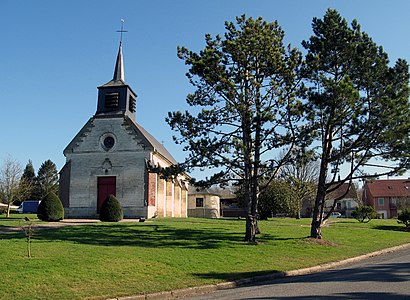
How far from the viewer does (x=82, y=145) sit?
115 feet

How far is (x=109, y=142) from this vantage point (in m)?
35.2

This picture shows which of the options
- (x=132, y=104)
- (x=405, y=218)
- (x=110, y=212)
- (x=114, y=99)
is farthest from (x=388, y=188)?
(x=110, y=212)

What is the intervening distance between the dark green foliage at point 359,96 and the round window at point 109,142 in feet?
65.8

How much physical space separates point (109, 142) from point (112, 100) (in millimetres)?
3754

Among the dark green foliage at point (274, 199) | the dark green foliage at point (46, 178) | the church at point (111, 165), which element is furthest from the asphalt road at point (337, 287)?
the dark green foliage at point (46, 178)

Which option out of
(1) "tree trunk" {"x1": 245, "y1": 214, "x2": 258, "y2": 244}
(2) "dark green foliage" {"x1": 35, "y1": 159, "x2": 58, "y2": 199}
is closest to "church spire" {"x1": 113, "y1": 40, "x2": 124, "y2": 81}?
(1) "tree trunk" {"x1": 245, "y1": 214, "x2": 258, "y2": 244}

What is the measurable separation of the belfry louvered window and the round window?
2890mm

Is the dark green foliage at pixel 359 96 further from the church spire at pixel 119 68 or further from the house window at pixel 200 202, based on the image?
the house window at pixel 200 202

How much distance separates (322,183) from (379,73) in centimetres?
578

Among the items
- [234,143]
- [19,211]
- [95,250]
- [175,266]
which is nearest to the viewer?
[175,266]

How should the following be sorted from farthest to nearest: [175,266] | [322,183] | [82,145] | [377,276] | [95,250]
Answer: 1. [82,145]
2. [322,183]
3. [95,250]
4. [175,266]
5. [377,276]

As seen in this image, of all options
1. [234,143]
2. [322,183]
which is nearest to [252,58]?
[234,143]

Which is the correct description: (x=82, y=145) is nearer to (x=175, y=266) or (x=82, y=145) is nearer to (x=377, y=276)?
(x=175, y=266)

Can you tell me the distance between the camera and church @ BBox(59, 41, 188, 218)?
33750mm
